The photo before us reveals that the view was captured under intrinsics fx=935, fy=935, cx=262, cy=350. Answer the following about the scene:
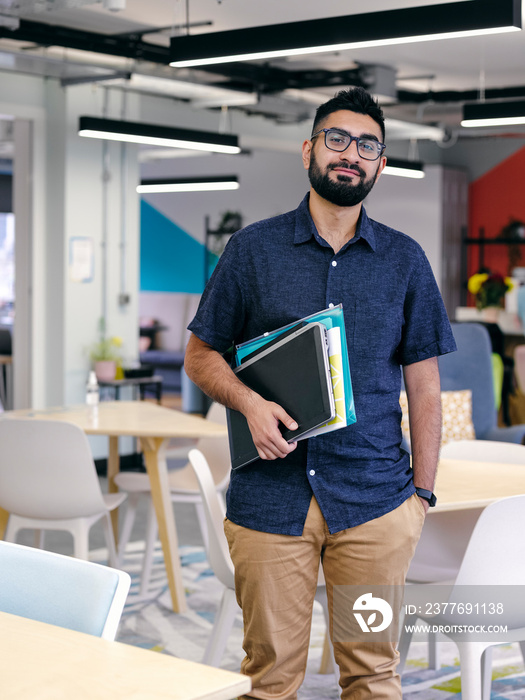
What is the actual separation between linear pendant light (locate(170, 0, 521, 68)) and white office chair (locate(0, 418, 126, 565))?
2161mm

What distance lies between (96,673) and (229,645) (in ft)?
8.41

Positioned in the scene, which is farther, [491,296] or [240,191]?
[240,191]

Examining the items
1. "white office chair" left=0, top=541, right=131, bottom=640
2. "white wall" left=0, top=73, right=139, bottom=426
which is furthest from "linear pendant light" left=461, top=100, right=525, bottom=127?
"white office chair" left=0, top=541, right=131, bottom=640

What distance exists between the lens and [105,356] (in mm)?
7492

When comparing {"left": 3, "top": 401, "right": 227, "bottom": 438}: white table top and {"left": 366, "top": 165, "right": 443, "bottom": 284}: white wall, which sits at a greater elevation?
{"left": 366, "top": 165, "right": 443, "bottom": 284}: white wall

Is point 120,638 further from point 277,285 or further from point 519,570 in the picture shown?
point 277,285

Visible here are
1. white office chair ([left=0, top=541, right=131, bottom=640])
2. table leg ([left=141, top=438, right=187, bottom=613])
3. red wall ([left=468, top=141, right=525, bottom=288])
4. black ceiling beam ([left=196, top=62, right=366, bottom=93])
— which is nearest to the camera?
white office chair ([left=0, top=541, right=131, bottom=640])

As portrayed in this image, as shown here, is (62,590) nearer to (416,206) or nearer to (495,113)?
(495,113)

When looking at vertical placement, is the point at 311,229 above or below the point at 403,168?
below

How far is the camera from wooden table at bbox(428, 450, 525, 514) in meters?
2.80

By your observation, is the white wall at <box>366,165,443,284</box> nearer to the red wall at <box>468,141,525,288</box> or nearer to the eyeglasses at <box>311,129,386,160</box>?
the red wall at <box>468,141,525,288</box>

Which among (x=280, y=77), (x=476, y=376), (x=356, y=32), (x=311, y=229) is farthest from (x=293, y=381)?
(x=280, y=77)

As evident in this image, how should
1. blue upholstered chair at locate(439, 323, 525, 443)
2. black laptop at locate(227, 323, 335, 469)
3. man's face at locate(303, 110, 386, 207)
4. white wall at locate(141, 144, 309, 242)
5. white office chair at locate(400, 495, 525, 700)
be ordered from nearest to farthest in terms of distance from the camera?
black laptop at locate(227, 323, 335, 469) < man's face at locate(303, 110, 386, 207) < white office chair at locate(400, 495, 525, 700) < blue upholstered chair at locate(439, 323, 525, 443) < white wall at locate(141, 144, 309, 242)

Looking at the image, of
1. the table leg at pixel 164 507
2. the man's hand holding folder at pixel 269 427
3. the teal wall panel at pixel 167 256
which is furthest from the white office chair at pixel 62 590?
the teal wall panel at pixel 167 256
